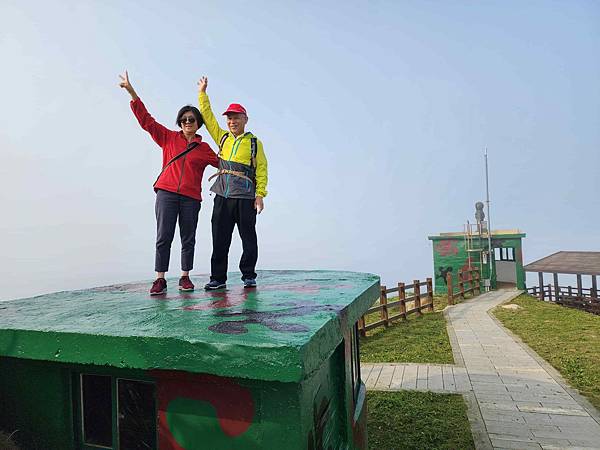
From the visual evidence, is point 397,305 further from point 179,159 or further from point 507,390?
point 179,159

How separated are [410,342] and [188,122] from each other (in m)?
8.25

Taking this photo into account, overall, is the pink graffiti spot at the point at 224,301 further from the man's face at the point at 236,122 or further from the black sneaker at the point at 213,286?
the man's face at the point at 236,122

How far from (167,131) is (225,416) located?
260cm

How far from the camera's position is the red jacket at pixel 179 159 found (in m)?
3.35

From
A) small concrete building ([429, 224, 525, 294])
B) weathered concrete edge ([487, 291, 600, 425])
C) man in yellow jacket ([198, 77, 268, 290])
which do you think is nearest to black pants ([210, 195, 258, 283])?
man in yellow jacket ([198, 77, 268, 290])

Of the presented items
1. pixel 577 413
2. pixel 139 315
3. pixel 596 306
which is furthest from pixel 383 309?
pixel 596 306

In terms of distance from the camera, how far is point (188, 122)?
353 cm

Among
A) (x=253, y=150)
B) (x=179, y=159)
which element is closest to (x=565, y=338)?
(x=253, y=150)

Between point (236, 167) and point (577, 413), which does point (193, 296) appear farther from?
point (577, 413)

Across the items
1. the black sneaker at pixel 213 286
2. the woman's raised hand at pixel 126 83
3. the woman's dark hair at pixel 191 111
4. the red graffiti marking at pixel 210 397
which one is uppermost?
the woman's raised hand at pixel 126 83

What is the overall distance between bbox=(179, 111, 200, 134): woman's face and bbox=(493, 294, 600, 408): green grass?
6529 mm

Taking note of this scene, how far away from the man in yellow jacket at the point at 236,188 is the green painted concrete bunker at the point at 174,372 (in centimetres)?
91

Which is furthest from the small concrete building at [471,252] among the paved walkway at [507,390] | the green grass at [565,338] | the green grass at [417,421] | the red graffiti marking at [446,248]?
the green grass at [417,421]

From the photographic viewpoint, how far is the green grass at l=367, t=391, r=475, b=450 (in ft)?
15.5
